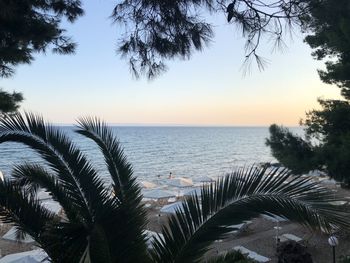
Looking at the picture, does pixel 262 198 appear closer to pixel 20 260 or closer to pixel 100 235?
pixel 100 235

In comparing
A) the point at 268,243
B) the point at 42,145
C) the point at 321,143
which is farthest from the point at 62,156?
the point at 268,243

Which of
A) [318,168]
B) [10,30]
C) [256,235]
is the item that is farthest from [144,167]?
[10,30]

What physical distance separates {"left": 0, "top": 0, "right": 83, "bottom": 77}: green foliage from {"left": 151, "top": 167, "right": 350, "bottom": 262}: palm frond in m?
3.16

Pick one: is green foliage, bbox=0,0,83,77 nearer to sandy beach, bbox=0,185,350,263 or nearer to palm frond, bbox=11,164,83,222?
palm frond, bbox=11,164,83,222

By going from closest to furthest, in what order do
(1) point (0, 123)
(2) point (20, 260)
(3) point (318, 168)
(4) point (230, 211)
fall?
1. (4) point (230, 211)
2. (1) point (0, 123)
3. (2) point (20, 260)
4. (3) point (318, 168)

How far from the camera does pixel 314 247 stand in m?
13.1

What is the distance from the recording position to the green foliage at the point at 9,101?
8.35 m

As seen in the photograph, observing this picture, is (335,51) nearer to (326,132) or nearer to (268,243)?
(326,132)

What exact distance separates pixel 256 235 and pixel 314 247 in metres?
2.63

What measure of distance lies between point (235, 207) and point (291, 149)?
9561mm

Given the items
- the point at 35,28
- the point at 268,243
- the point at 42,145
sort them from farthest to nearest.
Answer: the point at 268,243
the point at 35,28
the point at 42,145

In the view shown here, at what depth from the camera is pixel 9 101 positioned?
855 cm

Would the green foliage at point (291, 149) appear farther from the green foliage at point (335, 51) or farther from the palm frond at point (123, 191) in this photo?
the palm frond at point (123, 191)

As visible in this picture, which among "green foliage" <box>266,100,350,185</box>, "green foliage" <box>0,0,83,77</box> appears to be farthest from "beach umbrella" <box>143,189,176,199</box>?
"green foliage" <box>0,0,83,77</box>
